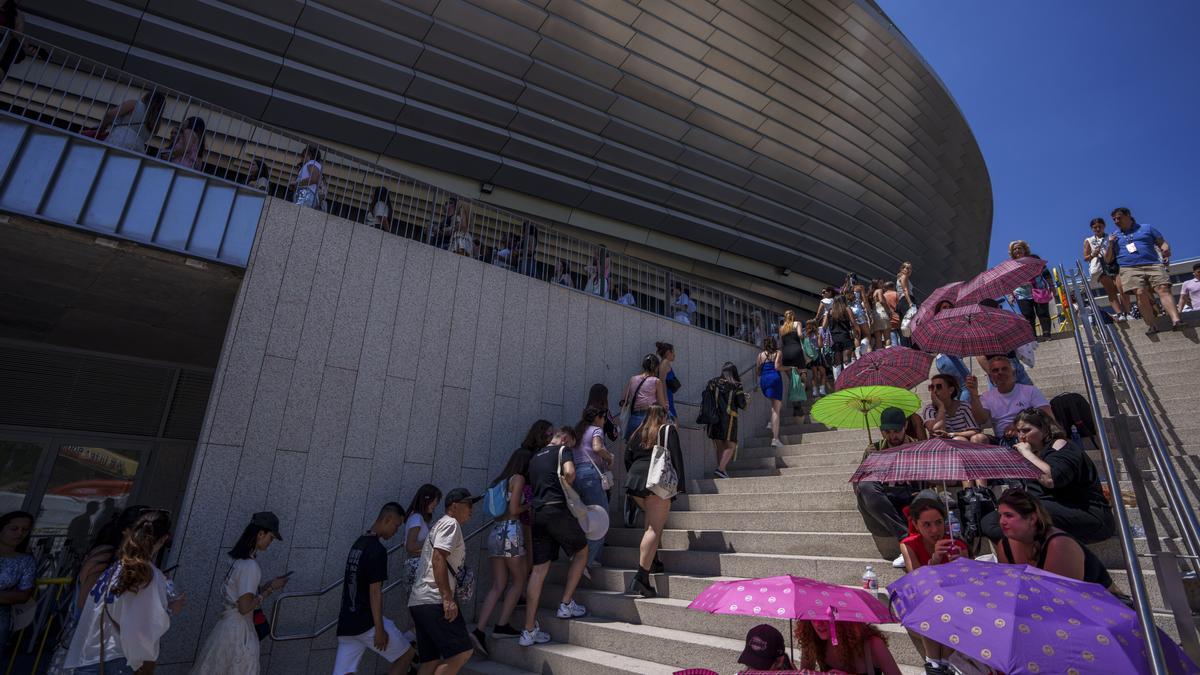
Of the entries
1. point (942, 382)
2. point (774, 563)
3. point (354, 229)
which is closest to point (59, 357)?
point (354, 229)

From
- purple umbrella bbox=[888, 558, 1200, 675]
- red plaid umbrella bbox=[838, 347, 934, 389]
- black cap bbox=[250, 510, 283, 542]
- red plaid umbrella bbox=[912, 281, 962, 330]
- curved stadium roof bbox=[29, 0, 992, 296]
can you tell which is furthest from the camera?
curved stadium roof bbox=[29, 0, 992, 296]

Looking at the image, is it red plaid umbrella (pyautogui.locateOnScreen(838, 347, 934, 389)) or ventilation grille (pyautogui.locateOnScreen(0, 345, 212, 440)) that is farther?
ventilation grille (pyautogui.locateOnScreen(0, 345, 212, 440))

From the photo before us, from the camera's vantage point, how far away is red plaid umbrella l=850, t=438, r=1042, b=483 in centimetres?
368

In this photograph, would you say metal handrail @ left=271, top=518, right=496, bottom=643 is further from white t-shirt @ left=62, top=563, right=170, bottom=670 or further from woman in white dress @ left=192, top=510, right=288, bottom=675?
white t-shirt @ left=62, top=563, right=170, bottom=670

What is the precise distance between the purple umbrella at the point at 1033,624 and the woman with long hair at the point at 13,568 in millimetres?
6502

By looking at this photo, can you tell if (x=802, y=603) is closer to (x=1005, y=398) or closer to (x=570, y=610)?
(x=570, y=610)

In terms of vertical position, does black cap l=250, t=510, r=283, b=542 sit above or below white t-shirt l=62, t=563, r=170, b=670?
above

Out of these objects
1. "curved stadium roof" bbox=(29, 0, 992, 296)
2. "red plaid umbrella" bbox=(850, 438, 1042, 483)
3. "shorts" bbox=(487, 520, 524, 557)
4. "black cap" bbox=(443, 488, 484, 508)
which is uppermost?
"curved stadium roof" bbox=(29, 0, 992, 296)

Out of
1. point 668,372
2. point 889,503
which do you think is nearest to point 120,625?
point 889,503

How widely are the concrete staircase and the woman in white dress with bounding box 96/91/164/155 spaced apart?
636 centimetres

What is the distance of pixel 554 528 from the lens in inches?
213

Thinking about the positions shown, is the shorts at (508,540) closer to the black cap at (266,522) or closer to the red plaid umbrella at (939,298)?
the black cap at (266,522)

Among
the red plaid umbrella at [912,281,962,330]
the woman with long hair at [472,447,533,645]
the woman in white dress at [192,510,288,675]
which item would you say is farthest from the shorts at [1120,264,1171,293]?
the woman in white dress at [192,510,288,675]

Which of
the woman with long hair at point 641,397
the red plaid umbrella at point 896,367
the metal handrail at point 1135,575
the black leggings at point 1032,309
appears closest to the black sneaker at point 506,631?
the woman with long hair at point 641,397
